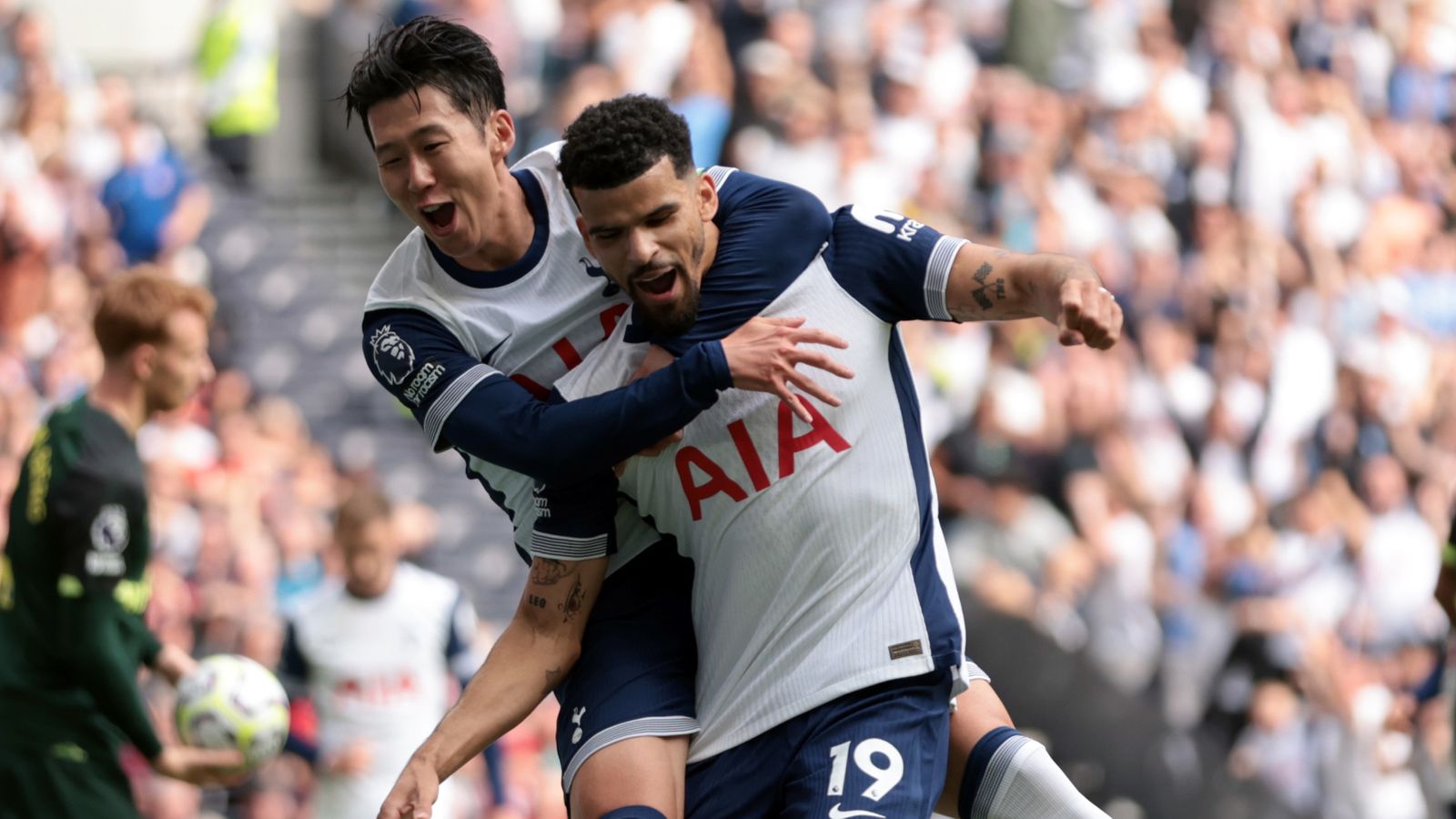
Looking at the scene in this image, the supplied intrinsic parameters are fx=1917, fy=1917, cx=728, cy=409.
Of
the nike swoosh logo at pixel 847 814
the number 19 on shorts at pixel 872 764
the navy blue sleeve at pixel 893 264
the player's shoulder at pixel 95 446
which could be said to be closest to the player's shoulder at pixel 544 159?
the navy blue sleeve at pixel 893 264

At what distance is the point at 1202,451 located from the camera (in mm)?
11977

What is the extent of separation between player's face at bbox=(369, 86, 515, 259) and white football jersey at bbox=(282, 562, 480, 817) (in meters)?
3.68

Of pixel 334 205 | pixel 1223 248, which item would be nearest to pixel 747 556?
pixel 1223 248

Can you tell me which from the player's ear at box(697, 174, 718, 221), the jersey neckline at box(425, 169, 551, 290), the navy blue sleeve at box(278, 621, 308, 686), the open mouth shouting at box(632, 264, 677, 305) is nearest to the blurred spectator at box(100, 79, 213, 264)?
the navy blue sleeve at box(278, 621, 308, 686)

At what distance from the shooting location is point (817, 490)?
167 inches

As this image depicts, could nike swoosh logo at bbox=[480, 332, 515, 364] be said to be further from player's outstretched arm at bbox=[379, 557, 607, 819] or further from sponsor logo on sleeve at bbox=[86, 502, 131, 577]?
sponsor logo on sleeve at bbox=[86, 502, 131, 577]

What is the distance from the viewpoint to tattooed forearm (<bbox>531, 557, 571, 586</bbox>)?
14.6 ft

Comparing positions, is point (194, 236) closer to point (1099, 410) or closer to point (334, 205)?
point (334, 205)

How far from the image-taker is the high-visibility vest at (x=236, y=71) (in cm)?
1357

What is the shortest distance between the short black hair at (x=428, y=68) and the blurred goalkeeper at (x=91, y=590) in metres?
1.96

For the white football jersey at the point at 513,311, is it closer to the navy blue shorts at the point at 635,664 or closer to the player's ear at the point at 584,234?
the player's ear at the point at 584,234

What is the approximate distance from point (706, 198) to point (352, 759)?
4.07 m

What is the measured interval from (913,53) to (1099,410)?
3168 millimetres

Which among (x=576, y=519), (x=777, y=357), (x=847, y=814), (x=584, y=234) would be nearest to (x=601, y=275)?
(x=584, y=234)
